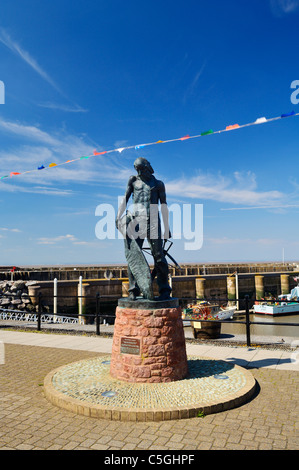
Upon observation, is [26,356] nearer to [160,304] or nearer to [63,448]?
[160,304]

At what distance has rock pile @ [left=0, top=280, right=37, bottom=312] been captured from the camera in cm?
2433

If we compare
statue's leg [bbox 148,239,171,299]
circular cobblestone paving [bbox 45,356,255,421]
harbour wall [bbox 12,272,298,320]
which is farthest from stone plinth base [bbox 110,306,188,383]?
harbour wall [bbox 12,272,298,320]

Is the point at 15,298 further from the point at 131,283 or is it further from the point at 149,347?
the point at 149,347

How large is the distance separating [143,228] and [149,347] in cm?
217

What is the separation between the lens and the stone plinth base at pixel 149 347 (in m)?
5.42

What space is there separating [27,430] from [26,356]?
3978mm

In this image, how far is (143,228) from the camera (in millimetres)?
6324

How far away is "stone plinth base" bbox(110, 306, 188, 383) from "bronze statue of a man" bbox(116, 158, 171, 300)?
58 centimetres

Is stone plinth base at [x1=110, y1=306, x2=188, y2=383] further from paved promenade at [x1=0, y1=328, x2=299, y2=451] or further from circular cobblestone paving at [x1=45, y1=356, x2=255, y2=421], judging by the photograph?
paved promenade at [x1=0, y1=328, x2=299, y2=451]

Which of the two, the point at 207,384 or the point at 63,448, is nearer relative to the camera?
the point at 63,448

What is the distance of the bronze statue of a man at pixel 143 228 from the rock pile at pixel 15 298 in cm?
1941

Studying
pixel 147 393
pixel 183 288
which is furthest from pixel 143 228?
pixel 183 288

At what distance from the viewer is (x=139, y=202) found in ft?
21.2

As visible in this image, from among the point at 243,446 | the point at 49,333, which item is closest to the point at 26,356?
the point at 49,333
